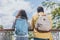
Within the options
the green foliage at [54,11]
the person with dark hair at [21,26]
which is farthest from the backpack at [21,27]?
the green foliage at [54,11]

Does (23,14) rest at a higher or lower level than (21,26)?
higher

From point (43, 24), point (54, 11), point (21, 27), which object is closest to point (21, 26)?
point (21, 27)

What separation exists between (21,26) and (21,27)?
0.01 meters

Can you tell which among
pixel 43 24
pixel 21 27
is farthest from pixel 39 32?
pixel 21 27

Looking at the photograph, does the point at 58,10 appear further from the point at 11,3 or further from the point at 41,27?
the point at 11,3

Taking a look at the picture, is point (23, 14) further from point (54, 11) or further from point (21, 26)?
point (54, 11)

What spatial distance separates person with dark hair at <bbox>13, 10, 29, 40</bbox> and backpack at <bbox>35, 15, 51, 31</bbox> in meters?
0.12

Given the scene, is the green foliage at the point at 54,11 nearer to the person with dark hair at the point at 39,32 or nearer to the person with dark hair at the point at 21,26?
the person with dark hair at the point at 39,32

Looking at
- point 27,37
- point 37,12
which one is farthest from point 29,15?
point 27,37

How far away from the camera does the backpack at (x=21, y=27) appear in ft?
7.32

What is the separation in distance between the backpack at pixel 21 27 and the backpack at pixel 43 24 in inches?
4.5

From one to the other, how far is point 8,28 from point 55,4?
559 mm

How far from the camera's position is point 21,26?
2.24 meters

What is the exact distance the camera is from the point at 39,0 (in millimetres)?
2281
